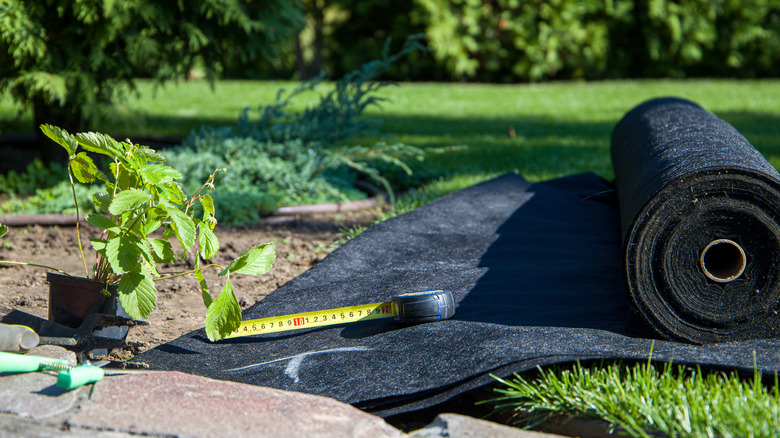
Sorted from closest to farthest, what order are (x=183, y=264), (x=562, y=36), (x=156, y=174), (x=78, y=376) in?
(x=78, y=376)
(x=156, y=174)
(x=183, y=264)
(x=562, y=36)

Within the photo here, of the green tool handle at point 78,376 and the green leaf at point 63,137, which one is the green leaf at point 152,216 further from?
the green tool handle at point 78,376

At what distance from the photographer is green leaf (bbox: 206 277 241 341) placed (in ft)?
8.14

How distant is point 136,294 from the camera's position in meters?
2.46

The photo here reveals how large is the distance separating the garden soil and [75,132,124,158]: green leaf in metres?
0.85

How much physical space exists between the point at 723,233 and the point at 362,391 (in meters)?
1.43

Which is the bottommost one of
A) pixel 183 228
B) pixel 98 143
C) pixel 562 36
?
pixel 183 228

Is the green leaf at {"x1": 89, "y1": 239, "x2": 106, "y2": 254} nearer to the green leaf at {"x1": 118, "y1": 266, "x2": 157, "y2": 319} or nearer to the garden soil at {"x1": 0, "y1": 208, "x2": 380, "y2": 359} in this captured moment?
the green leaf at {"x1": 118, "y1": 266, "x2": 157, "y2": 319}

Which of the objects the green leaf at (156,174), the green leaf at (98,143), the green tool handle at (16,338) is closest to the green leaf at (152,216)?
the green leaf at (156,174)

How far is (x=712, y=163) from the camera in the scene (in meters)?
2.54

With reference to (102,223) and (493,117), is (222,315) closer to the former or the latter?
(102,223)

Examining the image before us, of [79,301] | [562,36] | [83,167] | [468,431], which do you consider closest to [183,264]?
[79,301]

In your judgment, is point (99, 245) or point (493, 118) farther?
point (493, 118)

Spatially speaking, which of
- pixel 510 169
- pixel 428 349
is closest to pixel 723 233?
pixel 428 349

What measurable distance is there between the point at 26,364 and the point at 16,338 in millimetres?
205
